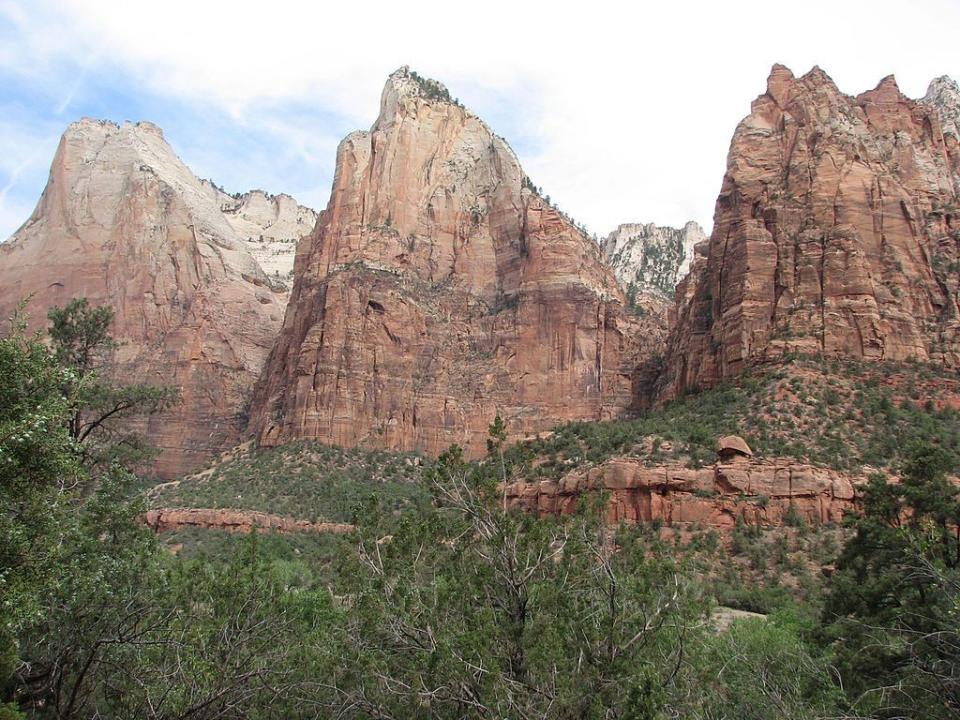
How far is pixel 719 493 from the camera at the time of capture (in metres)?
41.6

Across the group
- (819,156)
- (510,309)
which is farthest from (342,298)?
(819,156)

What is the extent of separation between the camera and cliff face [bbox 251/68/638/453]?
7638 centimetres

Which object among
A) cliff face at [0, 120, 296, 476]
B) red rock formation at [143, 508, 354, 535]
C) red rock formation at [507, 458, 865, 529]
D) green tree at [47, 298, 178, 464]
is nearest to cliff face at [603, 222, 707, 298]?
cliff face at [0, 120, 296, 476]

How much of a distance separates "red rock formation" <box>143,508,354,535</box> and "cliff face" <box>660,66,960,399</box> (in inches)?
1035

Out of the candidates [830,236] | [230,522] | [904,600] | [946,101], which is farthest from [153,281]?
[904,600]

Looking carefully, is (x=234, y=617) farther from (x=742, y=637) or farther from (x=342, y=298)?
(x=342, y=298)

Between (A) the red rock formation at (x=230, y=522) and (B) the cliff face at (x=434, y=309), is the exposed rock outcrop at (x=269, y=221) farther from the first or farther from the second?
(A) the red rock formation at (x=230, y=522)

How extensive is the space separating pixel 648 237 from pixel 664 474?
101223mm

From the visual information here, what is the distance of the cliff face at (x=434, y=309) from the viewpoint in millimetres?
76375

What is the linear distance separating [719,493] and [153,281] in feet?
238

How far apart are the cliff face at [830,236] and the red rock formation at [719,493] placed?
13210 mm

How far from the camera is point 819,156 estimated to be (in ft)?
190

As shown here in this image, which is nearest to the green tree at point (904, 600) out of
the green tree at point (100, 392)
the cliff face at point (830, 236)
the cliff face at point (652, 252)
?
the green tree at point (100, 392)

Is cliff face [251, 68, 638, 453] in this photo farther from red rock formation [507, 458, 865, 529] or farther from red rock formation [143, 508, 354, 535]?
red rock formation [507, 458, 865, 529]
